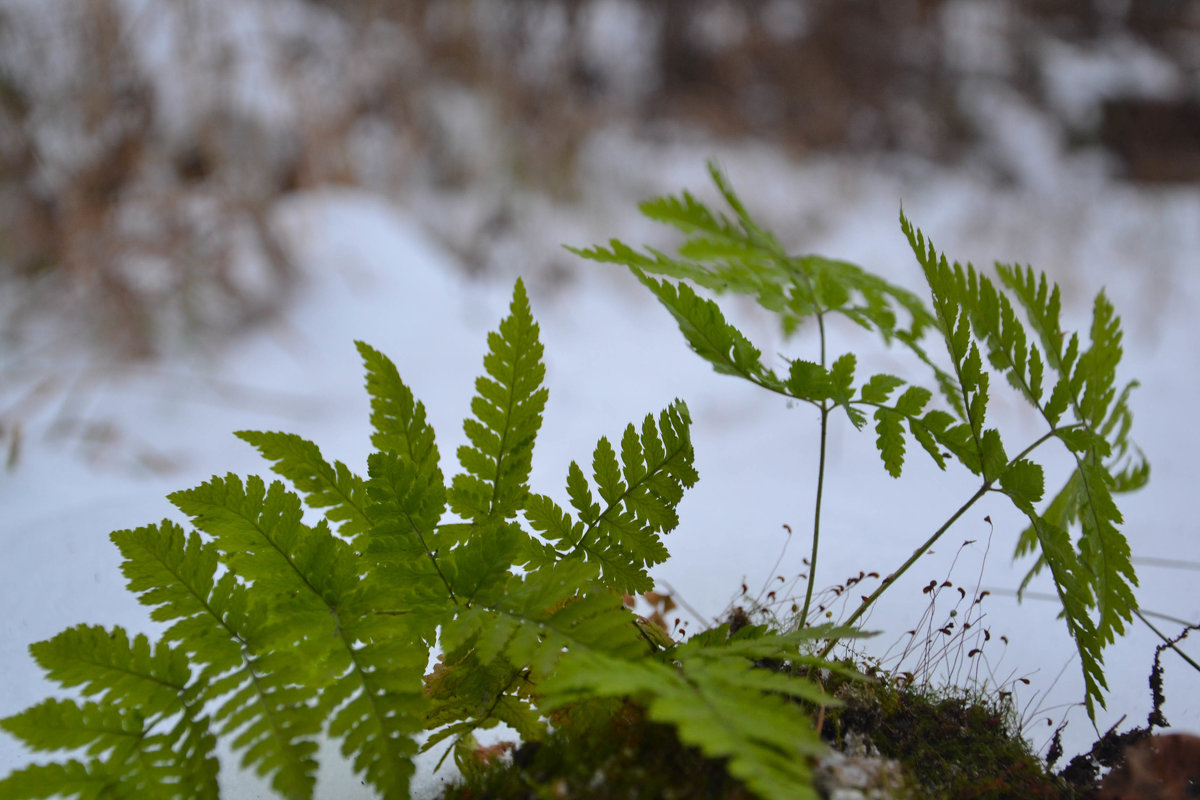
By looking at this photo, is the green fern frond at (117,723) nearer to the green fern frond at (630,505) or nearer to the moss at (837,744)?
the moss at (837,744)

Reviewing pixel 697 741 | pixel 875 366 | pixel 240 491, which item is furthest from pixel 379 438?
pixel 875 366

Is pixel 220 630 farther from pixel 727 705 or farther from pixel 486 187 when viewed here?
pixel 486 187

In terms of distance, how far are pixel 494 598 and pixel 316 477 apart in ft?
0.77

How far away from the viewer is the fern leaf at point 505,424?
2.72 feet

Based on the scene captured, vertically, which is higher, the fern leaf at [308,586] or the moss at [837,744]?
the fern leaf at [308,586]

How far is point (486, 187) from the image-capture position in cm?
324

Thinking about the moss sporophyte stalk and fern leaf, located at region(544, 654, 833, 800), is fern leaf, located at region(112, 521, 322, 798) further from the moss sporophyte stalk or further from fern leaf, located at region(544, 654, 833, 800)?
fern leaf, located at region(544, 654, 833, 800)

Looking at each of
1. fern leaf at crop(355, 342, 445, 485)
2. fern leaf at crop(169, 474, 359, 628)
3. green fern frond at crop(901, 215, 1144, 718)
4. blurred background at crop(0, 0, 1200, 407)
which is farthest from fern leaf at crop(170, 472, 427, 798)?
blurred background at crop(0, 0, 1200, 407)

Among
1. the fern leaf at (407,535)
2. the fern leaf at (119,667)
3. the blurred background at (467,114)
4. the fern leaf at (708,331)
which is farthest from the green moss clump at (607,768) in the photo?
the blurred background at (467,114)

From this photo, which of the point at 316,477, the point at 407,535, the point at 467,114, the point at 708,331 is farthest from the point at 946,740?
the point at 467,114

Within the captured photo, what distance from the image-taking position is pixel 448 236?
318 centimetres

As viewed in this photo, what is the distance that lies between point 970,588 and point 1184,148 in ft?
11.5

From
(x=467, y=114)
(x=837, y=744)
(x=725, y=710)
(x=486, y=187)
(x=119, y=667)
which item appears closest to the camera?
(x=725, y=710)

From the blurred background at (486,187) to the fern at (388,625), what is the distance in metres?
0.42
